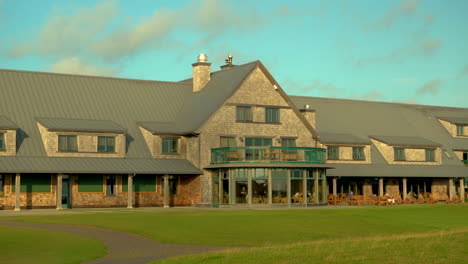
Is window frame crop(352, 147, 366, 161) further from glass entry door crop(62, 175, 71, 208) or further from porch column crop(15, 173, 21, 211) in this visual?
porch column crop(15, 173, 21, 211)

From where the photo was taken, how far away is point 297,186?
58.5 m

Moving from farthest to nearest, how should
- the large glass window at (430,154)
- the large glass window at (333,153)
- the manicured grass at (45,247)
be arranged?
the large glass window at (430,154), the large glass window at (333,153), the manicured grass at (45,247)

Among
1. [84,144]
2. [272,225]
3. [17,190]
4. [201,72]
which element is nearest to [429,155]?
[201,72]

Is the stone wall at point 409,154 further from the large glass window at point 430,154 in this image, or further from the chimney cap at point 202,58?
the chimney cap at point 202,58

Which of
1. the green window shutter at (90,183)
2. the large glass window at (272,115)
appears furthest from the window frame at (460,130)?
the green window shutter at (90,183)

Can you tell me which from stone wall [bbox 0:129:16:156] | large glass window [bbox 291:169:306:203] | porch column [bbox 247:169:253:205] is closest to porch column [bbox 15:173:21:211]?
stone wall [bbox 0:129:16:156]

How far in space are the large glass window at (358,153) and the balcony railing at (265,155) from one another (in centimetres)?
1238

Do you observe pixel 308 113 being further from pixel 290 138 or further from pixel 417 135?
pixel 417 135

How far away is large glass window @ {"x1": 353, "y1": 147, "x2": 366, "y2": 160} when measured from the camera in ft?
233

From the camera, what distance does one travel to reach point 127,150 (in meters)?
59.0

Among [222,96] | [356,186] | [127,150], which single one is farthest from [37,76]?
[356,186]

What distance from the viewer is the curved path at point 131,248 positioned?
2302cm

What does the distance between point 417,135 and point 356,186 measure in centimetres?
1071

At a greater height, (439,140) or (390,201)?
(439,140)
